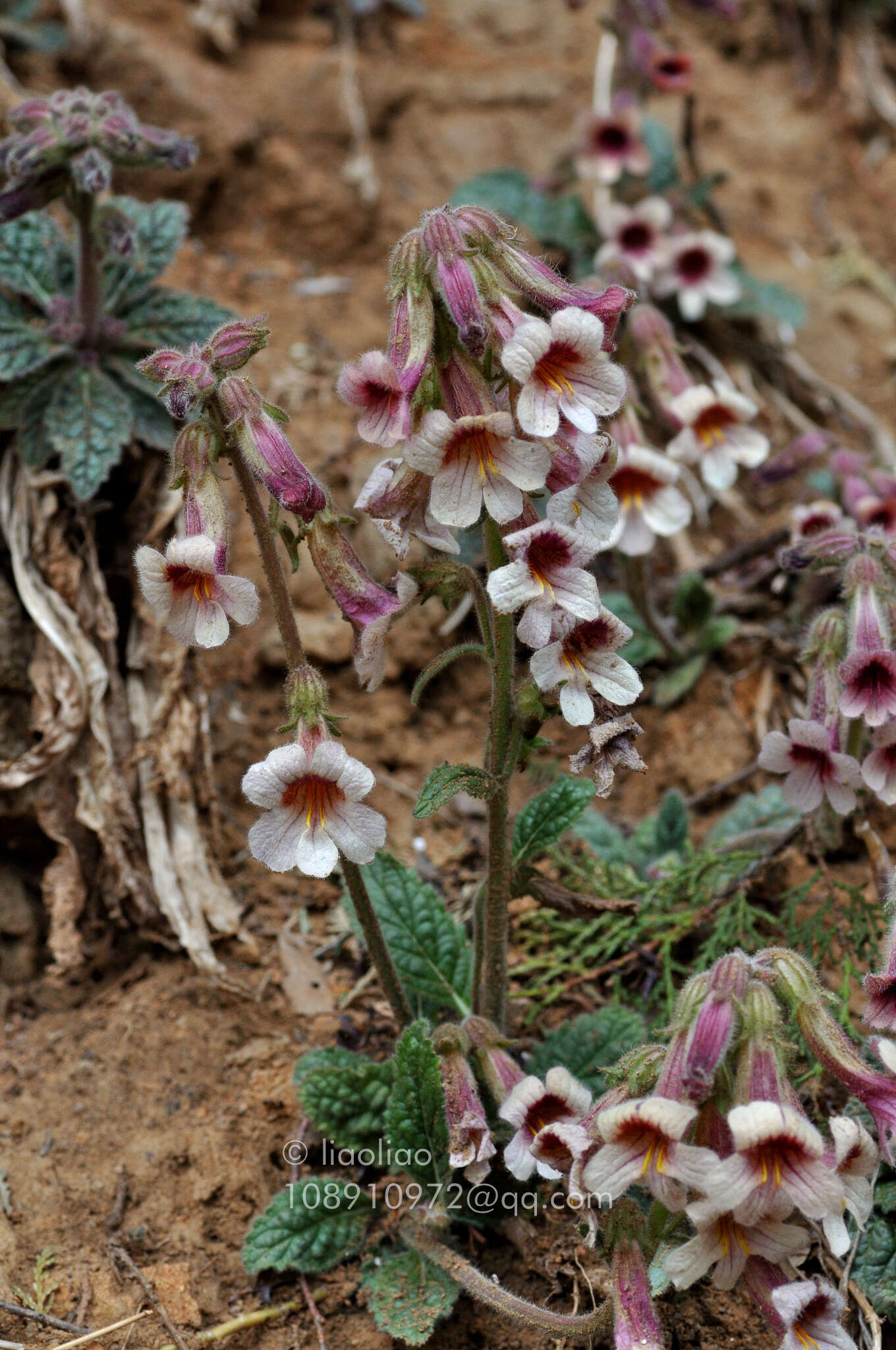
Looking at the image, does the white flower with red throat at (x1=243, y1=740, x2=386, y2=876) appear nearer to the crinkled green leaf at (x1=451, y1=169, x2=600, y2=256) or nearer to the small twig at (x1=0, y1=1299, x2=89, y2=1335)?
the small twig at (x1=0, y1=1299, x2=89, y2=1335)

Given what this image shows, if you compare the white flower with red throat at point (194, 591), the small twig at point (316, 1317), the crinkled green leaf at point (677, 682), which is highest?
the white flower with red throat at point (194, 591)

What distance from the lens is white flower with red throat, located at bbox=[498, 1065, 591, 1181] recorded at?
2021mm

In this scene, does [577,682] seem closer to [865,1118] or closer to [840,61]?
[865,1118]

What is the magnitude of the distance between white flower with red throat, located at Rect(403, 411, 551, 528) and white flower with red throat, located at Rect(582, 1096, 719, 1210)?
0.89 metres

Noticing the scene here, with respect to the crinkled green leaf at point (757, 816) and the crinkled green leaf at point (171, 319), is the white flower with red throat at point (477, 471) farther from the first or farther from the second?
the crinkled green leaf at point (171, 319)

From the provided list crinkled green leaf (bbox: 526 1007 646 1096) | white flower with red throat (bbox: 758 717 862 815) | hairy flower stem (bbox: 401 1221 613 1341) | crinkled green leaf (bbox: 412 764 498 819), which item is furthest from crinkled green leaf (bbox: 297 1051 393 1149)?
white flower with red throat (bbox: 758 717 862 815)

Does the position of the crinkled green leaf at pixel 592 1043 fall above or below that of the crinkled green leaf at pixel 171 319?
below

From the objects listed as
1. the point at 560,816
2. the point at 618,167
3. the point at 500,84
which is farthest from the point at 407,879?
the point at 500,84

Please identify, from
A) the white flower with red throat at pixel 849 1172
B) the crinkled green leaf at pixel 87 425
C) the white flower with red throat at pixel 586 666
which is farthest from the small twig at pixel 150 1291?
the crinkled green leaf at pixel 87 425

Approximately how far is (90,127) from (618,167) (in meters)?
2.10

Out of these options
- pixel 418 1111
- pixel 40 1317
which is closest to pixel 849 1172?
pixel 418 1111

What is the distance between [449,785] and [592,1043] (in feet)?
2.52

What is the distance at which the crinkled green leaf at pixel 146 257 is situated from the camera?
3285 millimetres

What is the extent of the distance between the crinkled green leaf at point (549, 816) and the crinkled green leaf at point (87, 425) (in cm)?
133
